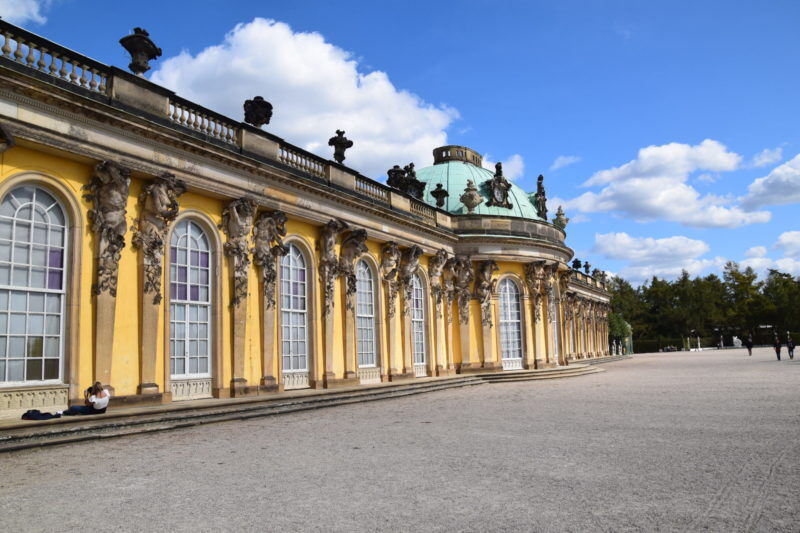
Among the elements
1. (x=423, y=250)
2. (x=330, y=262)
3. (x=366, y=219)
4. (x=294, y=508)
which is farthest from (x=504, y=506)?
(x=423, y=250)

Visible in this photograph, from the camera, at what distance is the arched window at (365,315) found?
21.7m

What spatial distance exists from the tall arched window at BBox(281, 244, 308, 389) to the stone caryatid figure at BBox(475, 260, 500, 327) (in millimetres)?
11922

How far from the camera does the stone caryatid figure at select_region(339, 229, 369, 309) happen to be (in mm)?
20484

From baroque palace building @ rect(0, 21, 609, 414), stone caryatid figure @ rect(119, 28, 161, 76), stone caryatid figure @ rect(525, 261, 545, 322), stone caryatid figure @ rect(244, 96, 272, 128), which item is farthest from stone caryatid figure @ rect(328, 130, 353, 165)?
stone caryatid figure @ rect(525, 261, 545, 322)

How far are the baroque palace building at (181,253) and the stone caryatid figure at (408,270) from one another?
0.07m

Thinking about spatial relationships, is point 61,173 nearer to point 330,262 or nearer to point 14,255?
point 14,255

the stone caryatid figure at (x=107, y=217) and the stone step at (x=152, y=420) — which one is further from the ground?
the stone caryatid figure at (x=107, y=217)

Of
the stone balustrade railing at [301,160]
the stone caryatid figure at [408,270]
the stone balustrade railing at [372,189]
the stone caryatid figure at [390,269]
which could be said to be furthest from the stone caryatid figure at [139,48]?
the stone caryatid figure at [408,270]

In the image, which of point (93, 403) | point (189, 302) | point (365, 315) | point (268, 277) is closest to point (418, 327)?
point (365, 315)

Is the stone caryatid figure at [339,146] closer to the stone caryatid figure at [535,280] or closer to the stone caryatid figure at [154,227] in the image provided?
the stone caryatid figure at [154,227]

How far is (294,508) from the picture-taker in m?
5.96

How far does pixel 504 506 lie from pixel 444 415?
787 centimetres

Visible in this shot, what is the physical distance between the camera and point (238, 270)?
52.2 feet

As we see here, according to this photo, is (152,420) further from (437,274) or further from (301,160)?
(437,274)
